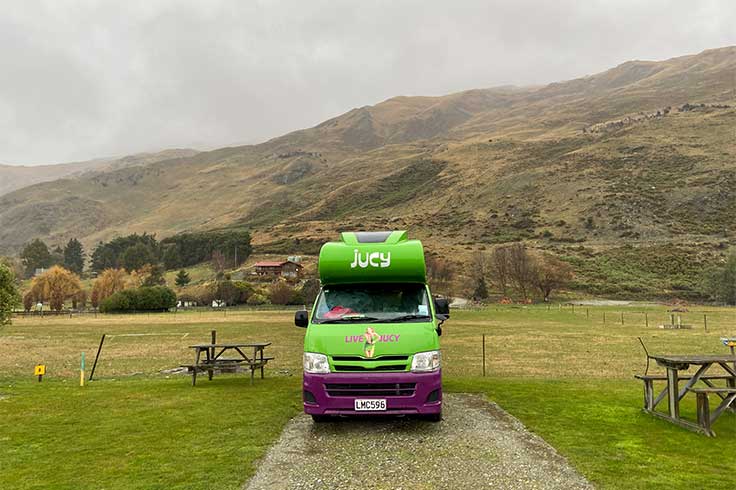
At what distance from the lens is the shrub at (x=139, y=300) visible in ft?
279

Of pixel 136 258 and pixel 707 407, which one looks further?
pixel 136 258

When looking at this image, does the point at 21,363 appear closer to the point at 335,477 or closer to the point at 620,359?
the point at 335,477

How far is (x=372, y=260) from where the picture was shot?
9.91 m

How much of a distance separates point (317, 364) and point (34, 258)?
210 metres

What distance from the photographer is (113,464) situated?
7578 mm

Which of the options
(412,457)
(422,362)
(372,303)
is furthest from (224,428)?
(422,362)

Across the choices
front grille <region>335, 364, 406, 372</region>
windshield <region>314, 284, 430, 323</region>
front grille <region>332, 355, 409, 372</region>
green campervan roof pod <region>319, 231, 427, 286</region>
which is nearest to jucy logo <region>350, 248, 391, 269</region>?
green campervan roof pod <region>319, 231, 427, 286</region>

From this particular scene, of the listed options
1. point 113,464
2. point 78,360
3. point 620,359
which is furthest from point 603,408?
point 78,360

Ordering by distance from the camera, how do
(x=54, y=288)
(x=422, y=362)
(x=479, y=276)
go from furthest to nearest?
1. (x=479, y=276)
2. (x=54, y=288)
3. (x=422, y=362)

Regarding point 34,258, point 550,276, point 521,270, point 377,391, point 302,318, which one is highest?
point 34,258

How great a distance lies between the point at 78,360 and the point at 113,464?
19.9m

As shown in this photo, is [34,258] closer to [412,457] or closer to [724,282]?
[724,282]

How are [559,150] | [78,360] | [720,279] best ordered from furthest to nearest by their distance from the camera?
[559,150]
[720,279]
[78,360]

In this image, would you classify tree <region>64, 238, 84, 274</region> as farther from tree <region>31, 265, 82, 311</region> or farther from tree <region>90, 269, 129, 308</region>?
tree <region>31, 265, 82, 311</region>
